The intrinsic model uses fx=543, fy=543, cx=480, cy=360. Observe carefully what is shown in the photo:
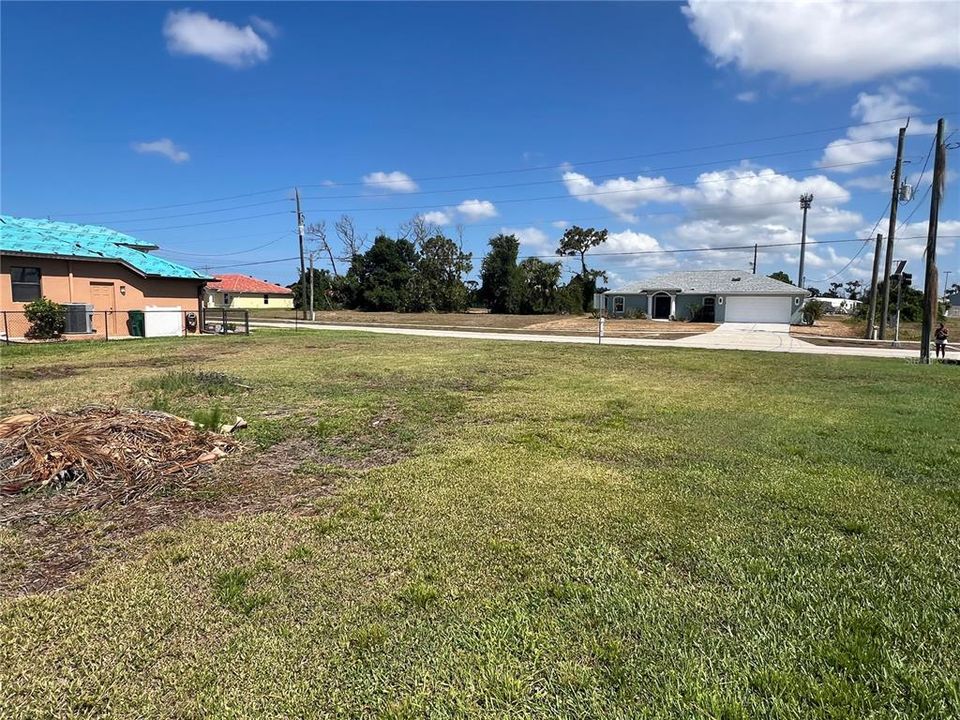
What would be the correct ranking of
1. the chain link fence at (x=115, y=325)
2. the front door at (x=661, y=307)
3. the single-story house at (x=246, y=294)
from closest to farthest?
the chain link fence at (x=115, y=325)
the front door at (x=661, y=307)
the single-story house at (x=246, y=294)

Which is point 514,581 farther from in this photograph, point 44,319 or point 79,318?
point 79,318

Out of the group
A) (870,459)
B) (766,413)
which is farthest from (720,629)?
(766,413)

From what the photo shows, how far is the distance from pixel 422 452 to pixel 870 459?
435 centimetres

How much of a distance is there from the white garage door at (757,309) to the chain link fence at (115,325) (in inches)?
1449

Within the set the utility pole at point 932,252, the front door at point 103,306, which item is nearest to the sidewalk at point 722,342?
the utility pole at point 932,252

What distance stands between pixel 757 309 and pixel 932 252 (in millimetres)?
28241

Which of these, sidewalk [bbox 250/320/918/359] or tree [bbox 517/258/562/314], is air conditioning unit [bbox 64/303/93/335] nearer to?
sidewalk [bbox 250/320/918/359]

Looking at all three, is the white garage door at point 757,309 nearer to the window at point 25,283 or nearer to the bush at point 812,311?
the bush at point 812,311

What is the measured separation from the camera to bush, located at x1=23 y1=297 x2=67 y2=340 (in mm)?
18125

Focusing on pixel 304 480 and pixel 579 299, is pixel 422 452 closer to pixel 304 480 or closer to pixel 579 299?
pixel 304 480

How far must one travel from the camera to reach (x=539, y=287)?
57.0m

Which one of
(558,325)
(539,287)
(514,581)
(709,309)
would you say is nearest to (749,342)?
(558,325)

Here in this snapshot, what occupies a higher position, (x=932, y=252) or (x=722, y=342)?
(x=932, y=252)

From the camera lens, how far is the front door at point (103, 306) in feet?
67.8
